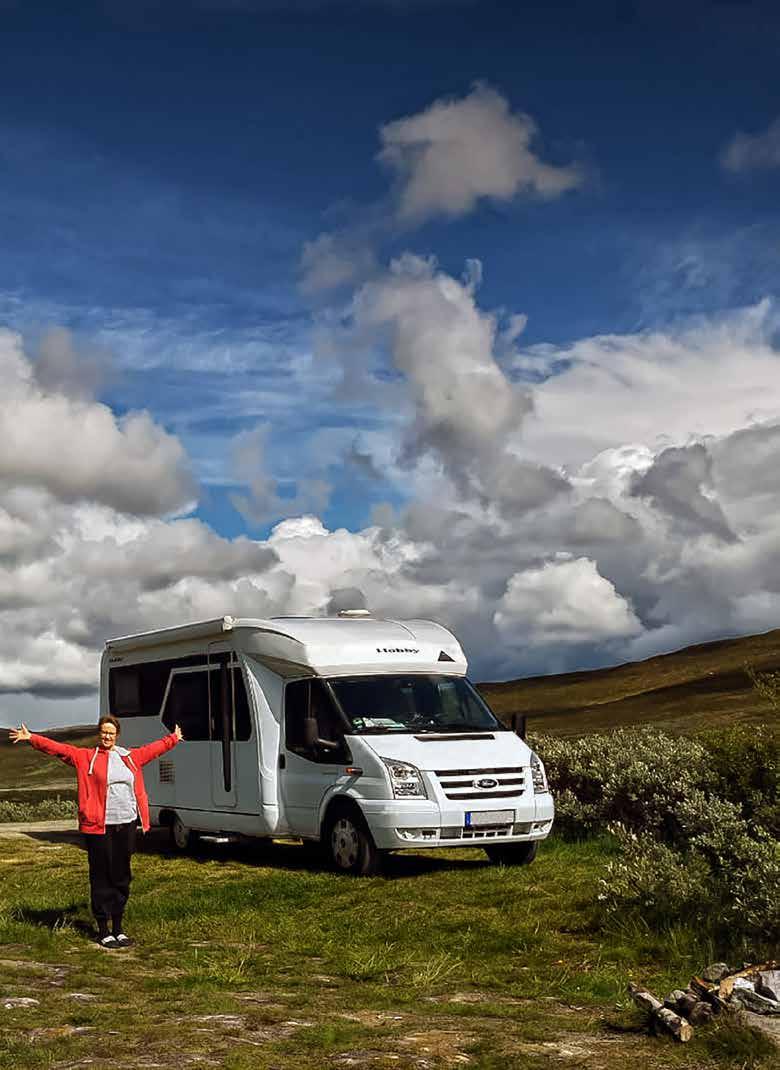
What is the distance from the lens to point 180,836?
1808 centimetres

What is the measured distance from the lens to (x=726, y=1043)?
268 inches

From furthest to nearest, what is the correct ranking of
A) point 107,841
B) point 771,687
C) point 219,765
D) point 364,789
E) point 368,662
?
point 771,687, point 219,765, point 368,662, point 364,789, point 107,841

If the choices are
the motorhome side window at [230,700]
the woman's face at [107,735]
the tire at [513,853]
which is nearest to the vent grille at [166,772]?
the motorhome side window at [230,700]

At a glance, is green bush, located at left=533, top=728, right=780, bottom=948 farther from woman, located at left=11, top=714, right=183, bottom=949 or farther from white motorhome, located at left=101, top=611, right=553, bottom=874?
woman, located at left=11, top=714, right=183, bottom=949

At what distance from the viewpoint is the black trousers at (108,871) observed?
10.8 m

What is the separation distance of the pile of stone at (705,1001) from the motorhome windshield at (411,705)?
7.55m

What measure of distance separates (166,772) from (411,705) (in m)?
4.71

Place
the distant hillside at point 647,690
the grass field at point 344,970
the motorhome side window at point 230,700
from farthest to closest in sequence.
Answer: the distant hillside at point 647,690, the motorhome side window at point 230,700, the grass field at point 344,970

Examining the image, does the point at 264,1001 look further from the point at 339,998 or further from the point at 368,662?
the point at 368,662

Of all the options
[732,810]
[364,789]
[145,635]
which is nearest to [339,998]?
[732,810]

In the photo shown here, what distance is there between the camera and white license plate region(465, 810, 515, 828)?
14.0 m

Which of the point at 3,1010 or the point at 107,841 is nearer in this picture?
the point at 3,1010

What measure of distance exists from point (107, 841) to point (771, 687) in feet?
57.6

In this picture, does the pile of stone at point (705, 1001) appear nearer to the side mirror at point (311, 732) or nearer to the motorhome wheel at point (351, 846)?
the motorhome wheel at point (351, 846)
